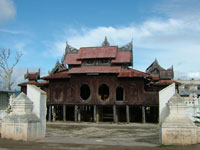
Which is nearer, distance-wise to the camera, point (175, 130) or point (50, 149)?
point (50, 149)

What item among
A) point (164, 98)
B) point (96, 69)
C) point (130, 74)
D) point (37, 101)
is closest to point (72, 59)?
point (96, 69)

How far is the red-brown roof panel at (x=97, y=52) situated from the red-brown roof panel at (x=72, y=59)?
0.86 m

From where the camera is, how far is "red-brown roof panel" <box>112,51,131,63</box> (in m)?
29.8

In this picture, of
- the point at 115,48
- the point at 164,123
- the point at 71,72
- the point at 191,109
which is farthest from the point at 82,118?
the point at 164,123

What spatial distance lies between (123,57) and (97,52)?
3226 mm

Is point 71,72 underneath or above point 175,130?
above

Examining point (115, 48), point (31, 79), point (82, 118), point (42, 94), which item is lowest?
point (82, 118)

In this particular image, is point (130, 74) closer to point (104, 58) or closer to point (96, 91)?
point (104, 58)

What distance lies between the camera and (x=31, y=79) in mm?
35156

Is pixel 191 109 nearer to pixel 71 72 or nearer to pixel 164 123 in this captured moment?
pixel 71 72

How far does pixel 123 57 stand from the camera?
3030cm

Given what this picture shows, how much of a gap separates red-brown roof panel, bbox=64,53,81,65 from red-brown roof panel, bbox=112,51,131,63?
4.82 m

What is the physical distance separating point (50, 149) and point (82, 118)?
24.6 metres

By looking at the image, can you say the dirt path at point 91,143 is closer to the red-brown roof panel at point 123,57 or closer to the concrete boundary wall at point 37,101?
the concrete boundary wall at point 37,101
